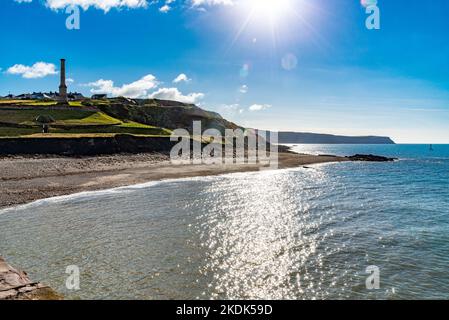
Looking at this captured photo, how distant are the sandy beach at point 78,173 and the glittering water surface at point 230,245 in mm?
4674

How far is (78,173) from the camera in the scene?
2174 inches

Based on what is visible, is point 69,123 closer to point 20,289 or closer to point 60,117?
point 60,117

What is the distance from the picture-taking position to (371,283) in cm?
1769

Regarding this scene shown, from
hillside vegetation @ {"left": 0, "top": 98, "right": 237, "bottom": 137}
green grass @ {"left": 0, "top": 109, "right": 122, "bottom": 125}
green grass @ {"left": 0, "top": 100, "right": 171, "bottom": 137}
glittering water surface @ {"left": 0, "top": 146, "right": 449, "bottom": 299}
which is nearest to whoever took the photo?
glittering water surface @ {"left": 0, "top": 146, "right": 449, "bottom": 299}

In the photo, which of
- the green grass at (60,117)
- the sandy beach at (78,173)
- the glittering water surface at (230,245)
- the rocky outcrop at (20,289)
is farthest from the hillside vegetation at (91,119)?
the rocky outcrop at (20,289)

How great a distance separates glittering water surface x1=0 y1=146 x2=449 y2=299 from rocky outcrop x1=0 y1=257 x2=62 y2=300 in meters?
2.63

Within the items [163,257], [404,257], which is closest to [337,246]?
[404,257]

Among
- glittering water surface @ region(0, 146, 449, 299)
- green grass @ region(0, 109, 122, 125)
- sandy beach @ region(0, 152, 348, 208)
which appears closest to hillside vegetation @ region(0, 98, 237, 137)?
green grass @ region(0, 109, 122, 125)

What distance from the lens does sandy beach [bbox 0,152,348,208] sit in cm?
4116

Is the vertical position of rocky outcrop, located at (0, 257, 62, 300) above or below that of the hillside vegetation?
below

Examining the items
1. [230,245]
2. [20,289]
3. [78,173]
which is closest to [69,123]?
[78,173]

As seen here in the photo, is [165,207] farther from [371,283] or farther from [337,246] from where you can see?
[371,283]

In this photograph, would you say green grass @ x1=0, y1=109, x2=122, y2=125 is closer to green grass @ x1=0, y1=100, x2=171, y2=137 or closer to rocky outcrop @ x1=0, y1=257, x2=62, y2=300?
green grass @ x1=0, y1=100, x2=171, y2=137

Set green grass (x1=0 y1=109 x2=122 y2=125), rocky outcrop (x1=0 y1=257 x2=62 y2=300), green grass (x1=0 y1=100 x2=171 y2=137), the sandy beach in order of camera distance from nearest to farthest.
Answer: rocky outcrop (x1=0 y1=257 x2=62 y2=300) < the sandy beach < green grass (x1=0 y1=100 x2=171 y2=137) < green grass (x1=0 y1=109 x2=122 y2=125)
